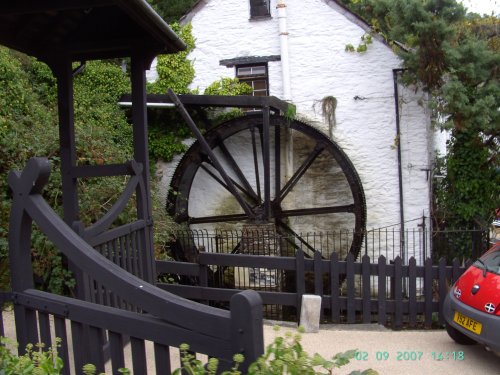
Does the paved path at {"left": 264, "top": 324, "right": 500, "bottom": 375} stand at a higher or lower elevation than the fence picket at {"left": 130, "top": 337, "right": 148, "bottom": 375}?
lower

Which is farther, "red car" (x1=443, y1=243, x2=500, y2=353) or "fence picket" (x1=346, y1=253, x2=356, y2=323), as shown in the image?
"fence picket" (x1=346, y1=253, x2=356, y2=323)

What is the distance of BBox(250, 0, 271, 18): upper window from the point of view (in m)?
10.7

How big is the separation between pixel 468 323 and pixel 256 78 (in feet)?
23.9

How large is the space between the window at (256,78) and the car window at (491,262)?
21.6 feet

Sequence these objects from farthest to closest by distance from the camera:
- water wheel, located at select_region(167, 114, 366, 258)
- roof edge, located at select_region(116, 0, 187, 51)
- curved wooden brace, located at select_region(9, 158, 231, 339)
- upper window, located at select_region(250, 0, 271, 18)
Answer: upper window, located at select_region(250, 0, 271, 18) < water wheel, located at select_region(167, 114, 366, 258) < roof edge, located at select_region(116, 0, 187, 51) < curved wooden brace, located at select_region(9, 158, 231, 339)

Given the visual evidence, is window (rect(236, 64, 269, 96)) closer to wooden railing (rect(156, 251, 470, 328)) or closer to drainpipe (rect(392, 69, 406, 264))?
drainpipe (rect(392, 69, 406, 264))

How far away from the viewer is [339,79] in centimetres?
1032

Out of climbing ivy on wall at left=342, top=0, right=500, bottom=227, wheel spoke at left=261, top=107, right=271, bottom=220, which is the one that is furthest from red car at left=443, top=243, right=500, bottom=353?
wheel spoke at left=261, top=107, right=271, bottom=220

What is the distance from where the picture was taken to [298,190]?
35.4 ft

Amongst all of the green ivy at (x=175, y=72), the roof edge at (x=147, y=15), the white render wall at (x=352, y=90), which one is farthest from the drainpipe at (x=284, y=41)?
the roof edge at (x=147, y=15)

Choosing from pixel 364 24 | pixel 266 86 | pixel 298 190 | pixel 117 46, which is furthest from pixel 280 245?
pixel 117 46

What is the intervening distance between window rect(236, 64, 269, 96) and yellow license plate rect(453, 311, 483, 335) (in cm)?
688

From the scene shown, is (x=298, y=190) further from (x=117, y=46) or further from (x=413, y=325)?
(x=117, y=46)
